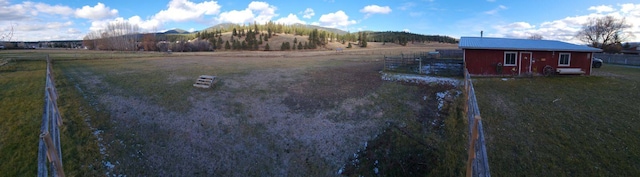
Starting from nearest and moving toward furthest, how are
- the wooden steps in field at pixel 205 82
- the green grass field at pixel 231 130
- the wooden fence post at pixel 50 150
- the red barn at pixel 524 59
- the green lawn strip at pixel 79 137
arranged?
the wooden fence post at pixel 50 150, the green lawn strip at pixel 79 137, the green grass field at pixel 231 130, the wooden steps in field at pixel 205 82, the red barn at pixel 524 59

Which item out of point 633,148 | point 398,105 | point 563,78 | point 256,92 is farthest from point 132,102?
point 563,78

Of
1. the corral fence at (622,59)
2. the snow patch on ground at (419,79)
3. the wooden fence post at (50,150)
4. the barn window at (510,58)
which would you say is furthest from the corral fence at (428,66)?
the corral fence at (622,59)

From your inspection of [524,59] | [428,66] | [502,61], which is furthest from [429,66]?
[524,59]

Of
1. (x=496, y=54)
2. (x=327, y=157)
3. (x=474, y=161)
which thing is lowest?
(x=327, y=157)

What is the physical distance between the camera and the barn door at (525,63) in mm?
21359

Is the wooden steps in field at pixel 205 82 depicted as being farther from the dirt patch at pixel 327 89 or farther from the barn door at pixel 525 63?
the barn door at pixel 525 63

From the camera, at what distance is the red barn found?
2103 cm

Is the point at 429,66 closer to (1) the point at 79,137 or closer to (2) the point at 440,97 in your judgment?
(2) the point at 440,97

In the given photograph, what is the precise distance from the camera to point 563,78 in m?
20.2

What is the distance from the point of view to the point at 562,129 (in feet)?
35.1

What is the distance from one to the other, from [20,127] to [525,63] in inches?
1084

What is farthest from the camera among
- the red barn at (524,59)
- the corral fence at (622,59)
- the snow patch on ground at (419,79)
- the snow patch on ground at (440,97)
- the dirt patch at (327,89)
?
the corral fence at (622,59)

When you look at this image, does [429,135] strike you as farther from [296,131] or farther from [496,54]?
[496,54]

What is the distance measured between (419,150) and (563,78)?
17163 millimetres
